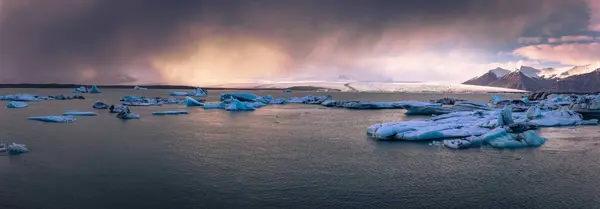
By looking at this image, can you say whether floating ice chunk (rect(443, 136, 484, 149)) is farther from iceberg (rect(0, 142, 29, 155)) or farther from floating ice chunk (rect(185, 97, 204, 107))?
floating ice chunk (rect(185, 97, 204, 107))

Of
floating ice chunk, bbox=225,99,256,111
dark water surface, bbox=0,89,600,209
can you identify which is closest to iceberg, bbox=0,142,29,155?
dark water surface, bbox=0,89,600,209

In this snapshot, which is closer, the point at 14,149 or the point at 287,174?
the point at 287,174

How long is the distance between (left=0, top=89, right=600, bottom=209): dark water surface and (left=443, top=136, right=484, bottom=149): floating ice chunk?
60cm

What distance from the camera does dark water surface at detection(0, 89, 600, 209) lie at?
297 inches

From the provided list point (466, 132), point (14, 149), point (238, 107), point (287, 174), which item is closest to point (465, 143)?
point (466, 132)

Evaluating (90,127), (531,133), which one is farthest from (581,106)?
A: (90,127)

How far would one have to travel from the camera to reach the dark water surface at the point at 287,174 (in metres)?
7.55

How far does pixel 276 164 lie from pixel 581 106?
25.2 metres

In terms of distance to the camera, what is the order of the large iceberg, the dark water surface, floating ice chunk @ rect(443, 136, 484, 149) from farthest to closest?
the large iceberg < floating ice chunk @ rect(443, 136, 484, 149) < the dark water surface

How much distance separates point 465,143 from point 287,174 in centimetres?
694

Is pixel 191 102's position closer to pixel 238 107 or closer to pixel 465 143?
pixel 238 107

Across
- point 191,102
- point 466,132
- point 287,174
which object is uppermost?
point 191,102

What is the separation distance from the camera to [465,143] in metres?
13.5

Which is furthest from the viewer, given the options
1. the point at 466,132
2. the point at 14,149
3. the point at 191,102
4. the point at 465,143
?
the point at 191,102
